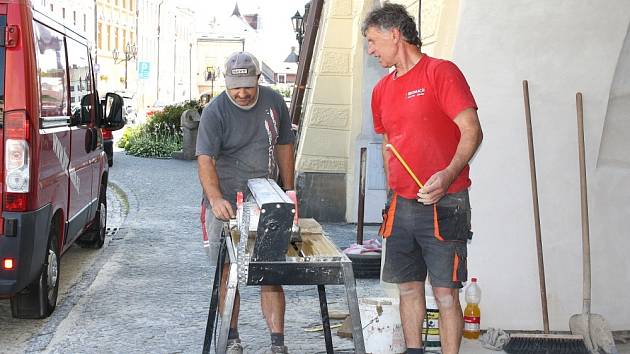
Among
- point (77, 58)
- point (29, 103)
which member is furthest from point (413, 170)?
point (77, 58)

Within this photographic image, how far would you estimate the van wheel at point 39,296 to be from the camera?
270 inches

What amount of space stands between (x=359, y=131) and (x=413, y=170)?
25.3ft

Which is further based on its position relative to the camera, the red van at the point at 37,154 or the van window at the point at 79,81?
the van window at the point at 79,81

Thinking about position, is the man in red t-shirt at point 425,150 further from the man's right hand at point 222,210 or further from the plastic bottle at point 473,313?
the plastic bottle at point 473,313

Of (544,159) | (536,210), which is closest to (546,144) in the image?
(544,159)

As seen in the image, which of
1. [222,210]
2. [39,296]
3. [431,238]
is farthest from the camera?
[39,296]

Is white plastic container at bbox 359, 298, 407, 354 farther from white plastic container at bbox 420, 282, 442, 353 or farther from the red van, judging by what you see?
the red van

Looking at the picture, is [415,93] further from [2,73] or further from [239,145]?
[2,73]

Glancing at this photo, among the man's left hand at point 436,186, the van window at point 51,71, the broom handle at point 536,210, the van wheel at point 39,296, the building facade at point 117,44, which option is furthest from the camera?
the building facade at point 117,44

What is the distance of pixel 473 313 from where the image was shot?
646 centimetres

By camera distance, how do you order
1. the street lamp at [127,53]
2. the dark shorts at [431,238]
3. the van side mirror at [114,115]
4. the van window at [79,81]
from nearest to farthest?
the dark shorts at [431,238] < the van window at [79,81] < the van side mirror at [114,115] < the street lamp at [127,53]

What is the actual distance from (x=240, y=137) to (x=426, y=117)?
123cm

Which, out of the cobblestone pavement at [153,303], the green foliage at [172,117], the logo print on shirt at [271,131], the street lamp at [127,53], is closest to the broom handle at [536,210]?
the cobblestone pavement at [153,303]

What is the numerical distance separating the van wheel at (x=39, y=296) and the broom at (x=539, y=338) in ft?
9.98
